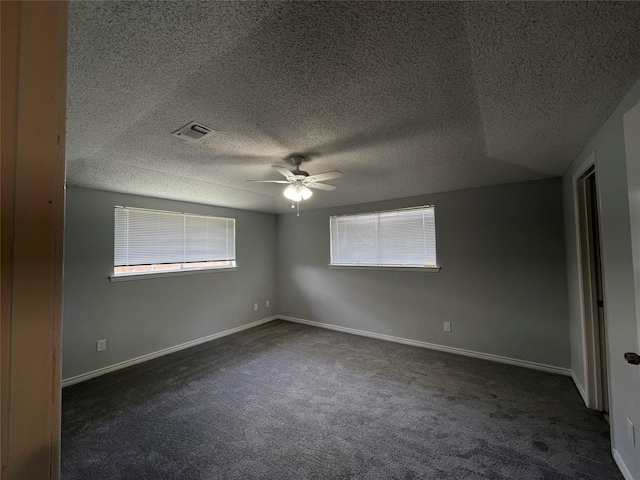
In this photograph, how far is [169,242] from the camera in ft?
12.6

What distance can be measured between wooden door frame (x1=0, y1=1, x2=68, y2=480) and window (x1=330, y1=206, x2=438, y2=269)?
3.86 m

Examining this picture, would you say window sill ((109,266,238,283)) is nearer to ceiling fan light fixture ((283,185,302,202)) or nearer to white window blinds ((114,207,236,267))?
white window blinds ((114,207,236,267))

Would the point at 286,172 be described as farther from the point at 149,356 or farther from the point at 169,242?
the point at 149,356

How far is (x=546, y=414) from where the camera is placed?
225cm

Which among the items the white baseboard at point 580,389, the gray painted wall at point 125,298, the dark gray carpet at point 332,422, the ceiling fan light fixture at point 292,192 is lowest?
the dark gray carpet at point 332,422

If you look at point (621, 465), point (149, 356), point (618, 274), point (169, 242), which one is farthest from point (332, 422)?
point (169, 242)

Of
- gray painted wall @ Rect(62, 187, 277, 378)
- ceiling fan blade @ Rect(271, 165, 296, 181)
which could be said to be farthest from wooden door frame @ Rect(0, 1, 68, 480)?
gray painted wall @ Rect(62, 187, 277, 378)

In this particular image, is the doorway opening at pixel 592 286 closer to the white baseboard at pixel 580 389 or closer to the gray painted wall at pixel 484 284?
the white baseboard at pixel 580 389

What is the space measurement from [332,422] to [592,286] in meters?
2.49

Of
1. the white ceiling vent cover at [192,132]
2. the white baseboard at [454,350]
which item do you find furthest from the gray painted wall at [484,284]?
the white ceiling vent cover at [192,132]

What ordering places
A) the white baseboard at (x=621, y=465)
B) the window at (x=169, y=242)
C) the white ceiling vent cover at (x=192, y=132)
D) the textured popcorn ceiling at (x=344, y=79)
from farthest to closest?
the window at (x=169, y=242)
the white ceiling vent cover at (x=192, y=132)
the white baseboard at (x=621, y=465)
the textured popcorn ceiling at (x=344, y=79)

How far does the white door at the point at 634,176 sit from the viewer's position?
1270 millimetres

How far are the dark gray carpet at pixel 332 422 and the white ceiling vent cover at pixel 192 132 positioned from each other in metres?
2.18

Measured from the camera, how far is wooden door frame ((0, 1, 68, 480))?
339mm
